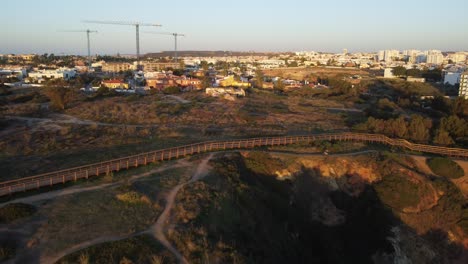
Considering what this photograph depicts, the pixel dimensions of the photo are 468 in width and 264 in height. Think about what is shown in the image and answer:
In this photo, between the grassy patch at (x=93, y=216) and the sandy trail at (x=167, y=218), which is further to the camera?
the grassy patch at (x=93, y=216)

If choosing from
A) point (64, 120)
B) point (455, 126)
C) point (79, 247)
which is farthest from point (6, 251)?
point (455, 126)

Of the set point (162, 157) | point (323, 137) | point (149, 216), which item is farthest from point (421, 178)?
point (149, 216)

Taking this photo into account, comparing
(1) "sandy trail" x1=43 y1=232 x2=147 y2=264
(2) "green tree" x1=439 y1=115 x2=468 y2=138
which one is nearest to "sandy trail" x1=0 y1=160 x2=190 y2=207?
(1) "sandy trail" x1=43 y1=232 x2=147 y2=264

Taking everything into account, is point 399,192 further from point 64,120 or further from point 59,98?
point 59,98

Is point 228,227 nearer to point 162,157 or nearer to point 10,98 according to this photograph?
point 162,157

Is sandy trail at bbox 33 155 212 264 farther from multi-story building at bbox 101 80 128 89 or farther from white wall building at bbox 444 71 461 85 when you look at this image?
white wall building at bbox 444 71 461 85

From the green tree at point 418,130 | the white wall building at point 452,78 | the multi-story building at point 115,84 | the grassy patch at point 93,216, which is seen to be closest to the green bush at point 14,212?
the grassy patch at point 93,216

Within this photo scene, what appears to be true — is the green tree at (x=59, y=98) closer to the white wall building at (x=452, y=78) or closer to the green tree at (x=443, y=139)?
the green tree at (x=443, y=139)
